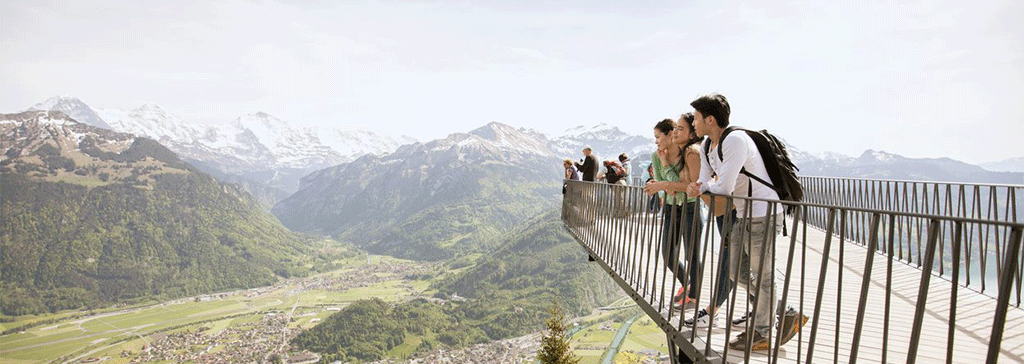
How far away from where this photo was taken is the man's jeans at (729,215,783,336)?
14.8ft

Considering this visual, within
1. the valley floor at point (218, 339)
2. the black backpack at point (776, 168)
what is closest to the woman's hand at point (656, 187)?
the black backpack at point (776, 168)

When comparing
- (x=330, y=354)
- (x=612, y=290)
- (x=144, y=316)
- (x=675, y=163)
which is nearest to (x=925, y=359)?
(x=675, y=163)

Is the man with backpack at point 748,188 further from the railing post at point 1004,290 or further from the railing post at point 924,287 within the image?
the railing post at point 1004,290

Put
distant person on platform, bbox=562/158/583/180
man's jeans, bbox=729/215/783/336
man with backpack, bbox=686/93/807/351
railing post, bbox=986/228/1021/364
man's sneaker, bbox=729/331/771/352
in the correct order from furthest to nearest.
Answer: distant person on platform, bbox=562/158/583/180, man's sneaker, bbox=729/331/771/352, man with backpack, bbox=686/93/807/351, man's jeans, bbox=729/215/783/336, railing post, bbox=986/228/1021/364

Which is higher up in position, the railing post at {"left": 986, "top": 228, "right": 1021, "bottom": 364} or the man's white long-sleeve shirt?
the man's white long-sleeve shirt

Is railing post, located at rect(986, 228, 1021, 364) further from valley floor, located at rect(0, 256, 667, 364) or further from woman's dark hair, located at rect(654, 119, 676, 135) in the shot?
valley floor, located at rect(0, 256, 667, 364)

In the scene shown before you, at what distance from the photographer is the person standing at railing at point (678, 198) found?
18.9 feet

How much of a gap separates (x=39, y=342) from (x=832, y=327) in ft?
694

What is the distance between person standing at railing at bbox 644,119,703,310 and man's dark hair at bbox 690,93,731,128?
784mm

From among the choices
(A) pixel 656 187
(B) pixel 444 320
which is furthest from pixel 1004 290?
(B) pixel 444 320

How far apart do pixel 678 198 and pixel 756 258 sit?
2.23 m

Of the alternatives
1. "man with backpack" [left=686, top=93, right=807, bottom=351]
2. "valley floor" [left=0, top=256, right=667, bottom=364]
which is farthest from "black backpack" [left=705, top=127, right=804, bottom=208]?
"valley floor" [left=0, top=256, right=667, bottom=364]

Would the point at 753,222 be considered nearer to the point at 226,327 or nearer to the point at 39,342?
the point at 226,327

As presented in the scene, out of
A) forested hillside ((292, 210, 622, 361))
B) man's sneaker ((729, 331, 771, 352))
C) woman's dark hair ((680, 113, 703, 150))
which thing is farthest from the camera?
forested hillside ((292, 210, 622, 361))
